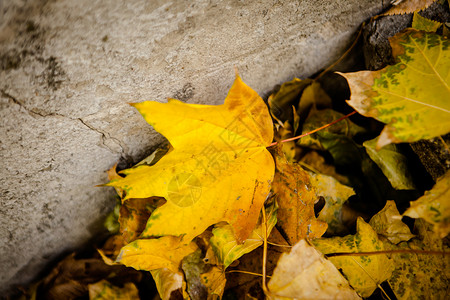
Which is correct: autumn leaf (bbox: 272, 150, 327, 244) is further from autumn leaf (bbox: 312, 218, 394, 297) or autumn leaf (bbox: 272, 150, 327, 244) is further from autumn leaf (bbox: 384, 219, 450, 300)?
autumn leaf (bbox: 384, 219, 450, 300)

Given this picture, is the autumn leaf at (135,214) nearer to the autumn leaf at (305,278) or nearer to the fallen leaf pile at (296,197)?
the fallen leaf pile at (296,197)

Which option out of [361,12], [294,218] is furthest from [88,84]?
[361,12]

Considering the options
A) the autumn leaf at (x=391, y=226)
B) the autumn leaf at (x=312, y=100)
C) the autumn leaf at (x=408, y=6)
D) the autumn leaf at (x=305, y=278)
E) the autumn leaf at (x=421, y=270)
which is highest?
the autumn leaf at (x=408, y=6)

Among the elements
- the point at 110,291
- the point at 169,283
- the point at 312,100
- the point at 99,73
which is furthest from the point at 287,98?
the point at 110,291

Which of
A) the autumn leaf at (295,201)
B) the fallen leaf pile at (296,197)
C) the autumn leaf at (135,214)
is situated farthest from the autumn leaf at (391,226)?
the autumn leaf at (135,214)

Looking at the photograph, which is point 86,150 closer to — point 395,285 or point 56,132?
point 56,132

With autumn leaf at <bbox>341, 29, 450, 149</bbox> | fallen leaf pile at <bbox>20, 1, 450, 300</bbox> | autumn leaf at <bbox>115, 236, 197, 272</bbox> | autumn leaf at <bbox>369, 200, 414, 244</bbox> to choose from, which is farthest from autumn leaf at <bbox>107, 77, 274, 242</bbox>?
autumn leaf at <bbox>369, 200, 414, 244</bbox>
